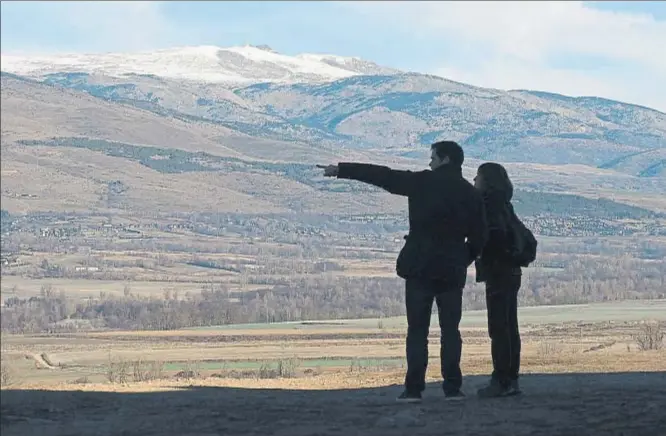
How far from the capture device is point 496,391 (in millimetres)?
13406

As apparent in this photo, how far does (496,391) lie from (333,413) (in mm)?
2017

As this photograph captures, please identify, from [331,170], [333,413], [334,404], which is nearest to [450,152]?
[331,170]

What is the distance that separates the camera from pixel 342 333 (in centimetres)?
5322

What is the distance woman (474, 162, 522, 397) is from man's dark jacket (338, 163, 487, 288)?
2.00 ft

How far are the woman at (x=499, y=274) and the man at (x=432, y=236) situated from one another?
0.47 metres

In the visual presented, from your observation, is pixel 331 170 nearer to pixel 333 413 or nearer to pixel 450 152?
Result: pixel 450 152

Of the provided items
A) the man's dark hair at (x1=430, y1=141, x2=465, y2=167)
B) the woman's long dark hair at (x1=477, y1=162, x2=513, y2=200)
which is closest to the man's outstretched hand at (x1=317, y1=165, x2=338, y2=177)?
the man's dark hair at (x1=430, y1=141, x2=465, y2=167)

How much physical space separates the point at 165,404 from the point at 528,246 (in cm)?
369

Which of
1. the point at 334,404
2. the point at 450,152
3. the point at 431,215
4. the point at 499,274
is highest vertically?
the point at 450,152

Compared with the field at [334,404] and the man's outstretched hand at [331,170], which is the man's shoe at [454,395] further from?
the man's outstretched hand at [331,170]

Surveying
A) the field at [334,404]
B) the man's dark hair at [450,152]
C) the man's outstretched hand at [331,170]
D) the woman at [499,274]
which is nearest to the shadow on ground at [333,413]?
the field at [334,404]

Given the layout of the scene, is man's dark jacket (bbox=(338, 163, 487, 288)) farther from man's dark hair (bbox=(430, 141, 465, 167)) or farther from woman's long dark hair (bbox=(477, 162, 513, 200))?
woman's long dark hair (bbox=(477, 162, 513, 200))

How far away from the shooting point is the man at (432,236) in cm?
1288

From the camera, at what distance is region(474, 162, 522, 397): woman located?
13578 millimetres
